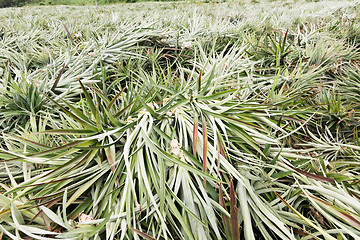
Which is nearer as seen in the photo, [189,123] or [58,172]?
[58,172]

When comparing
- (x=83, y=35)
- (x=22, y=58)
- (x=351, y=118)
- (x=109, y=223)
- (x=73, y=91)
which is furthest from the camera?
(x=83, y=35)

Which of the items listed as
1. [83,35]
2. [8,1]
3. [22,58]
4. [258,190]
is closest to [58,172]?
[258,190]

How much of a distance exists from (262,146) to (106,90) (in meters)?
1.15

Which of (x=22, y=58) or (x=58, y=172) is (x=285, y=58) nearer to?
(x=58, y=172)

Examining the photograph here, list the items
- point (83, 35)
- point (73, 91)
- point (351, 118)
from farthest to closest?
point (83, 35)
point (73, 91)
point (351, 118)

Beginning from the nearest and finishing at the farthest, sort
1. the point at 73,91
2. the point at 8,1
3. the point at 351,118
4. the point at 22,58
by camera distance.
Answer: the point at 351,118
the point at 73,91
the point at 22,58
the point at 8,1

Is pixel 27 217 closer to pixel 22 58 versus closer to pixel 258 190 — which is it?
pixel 258 190

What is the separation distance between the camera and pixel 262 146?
0.90 meters

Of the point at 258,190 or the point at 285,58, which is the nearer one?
the point at 258,190

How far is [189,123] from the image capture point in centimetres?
89

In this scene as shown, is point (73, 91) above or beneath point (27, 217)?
above

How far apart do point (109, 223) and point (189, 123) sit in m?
0.50

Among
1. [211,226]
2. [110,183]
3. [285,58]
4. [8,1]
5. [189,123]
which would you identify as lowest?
[211,226]

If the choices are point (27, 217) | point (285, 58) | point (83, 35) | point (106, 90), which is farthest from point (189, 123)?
point (83, 35)
